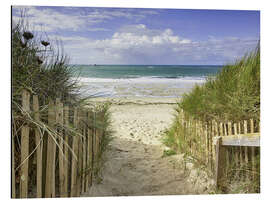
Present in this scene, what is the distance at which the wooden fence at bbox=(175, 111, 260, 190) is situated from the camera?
9.06 ft

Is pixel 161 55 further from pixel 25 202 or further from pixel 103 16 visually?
pixel 25 202

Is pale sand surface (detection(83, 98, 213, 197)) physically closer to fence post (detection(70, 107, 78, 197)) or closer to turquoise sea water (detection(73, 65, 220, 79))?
fence post (detection(70, 107, 78, 197))

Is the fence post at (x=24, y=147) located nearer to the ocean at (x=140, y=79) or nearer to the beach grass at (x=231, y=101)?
the ocean at (x=140, y=79)

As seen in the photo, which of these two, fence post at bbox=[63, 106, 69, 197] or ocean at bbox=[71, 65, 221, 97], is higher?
ocean at bbox=[71, 65, 221, 97]

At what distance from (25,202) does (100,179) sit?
0.95 m

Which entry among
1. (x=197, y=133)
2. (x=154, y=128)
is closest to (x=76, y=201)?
(x=197, y=133)

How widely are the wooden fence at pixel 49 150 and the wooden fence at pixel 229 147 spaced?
142 cm

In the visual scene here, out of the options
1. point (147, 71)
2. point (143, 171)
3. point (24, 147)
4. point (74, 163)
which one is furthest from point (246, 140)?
point (24, 147)

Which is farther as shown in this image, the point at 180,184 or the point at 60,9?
the point at 180,184

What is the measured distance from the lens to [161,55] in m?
3.35

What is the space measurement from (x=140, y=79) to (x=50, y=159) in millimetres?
1770

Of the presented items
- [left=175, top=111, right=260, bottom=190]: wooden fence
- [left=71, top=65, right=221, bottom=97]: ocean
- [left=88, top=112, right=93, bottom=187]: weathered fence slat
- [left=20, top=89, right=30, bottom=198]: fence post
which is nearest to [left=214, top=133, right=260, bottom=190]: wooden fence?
[left=175, top=111, right=260, bottom=190]: wooden fence

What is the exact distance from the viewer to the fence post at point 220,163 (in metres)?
2.88

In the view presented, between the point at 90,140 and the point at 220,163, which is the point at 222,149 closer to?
the point at 220,163
